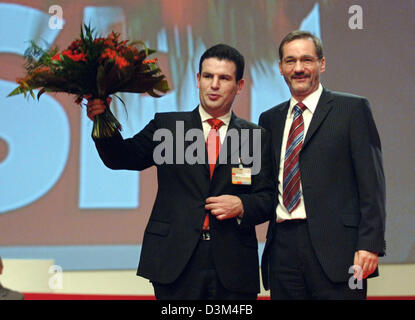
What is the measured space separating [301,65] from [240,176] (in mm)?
569

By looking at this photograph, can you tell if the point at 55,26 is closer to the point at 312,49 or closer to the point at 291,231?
the point at 312,49

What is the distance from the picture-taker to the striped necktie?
2225 millimetres

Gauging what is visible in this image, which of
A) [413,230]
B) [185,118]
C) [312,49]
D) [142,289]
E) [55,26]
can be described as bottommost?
[142,289]

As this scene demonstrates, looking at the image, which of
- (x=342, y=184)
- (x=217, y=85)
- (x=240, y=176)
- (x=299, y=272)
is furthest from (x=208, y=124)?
(x=299, y=272)

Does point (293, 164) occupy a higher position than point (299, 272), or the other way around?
point (293, 164)

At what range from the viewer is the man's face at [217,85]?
224 cm

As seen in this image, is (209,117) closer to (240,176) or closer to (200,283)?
(240,176)

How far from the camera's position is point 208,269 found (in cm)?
207

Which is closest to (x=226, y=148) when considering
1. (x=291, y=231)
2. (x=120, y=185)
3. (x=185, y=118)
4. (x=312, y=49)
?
(x=185, y=118)

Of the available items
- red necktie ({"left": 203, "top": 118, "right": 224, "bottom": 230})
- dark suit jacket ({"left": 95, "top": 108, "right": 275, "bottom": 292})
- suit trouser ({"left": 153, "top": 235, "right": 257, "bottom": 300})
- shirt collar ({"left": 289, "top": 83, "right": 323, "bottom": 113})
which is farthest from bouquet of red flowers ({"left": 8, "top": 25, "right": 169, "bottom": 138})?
shirt collar ({"left": 289, "top": 83, "right": 323, "bottom": 113})

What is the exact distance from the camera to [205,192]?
7.04 ft

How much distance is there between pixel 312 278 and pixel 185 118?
845 millimetres

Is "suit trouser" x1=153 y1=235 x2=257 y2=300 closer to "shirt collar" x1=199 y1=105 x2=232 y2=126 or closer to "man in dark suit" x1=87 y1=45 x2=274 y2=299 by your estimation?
"man in dark suit" x1=87 y1=45 x2=274 y2=299

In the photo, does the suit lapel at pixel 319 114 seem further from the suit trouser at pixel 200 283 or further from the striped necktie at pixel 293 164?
the suit trouser at pixel 200 283
